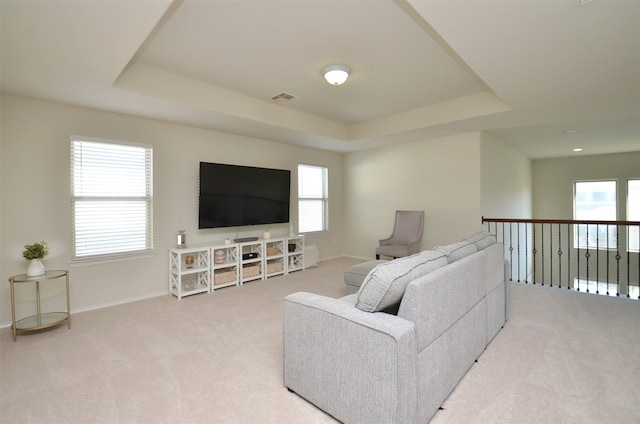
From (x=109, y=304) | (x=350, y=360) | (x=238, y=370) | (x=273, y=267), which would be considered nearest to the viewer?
(x=350, y=360)

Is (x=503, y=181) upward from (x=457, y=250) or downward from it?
upward

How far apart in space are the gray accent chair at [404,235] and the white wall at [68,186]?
8.32ft

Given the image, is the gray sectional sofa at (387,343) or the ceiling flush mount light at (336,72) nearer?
the gray sectional sofa at (387,343)

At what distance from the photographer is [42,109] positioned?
3.32 metres

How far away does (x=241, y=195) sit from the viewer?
16.0 feet

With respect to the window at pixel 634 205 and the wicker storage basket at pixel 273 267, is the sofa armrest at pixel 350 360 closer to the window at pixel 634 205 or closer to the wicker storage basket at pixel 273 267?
the wicker storage basket at pixel 273 267

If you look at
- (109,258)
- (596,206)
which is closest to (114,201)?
(109,258)

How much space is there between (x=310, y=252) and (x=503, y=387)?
13.1 ft

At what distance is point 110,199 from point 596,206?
32.4ft

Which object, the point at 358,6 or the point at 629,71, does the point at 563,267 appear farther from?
the point at 358,6

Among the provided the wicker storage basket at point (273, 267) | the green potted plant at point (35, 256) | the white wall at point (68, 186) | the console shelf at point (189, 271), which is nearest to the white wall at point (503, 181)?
the wicker storage basket at point (273, 267)

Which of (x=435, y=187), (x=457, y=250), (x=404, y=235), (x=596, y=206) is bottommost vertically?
(x=404, y=235)

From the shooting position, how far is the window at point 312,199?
6.11m

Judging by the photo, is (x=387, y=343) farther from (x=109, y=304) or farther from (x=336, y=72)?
(x=109, y=304)
